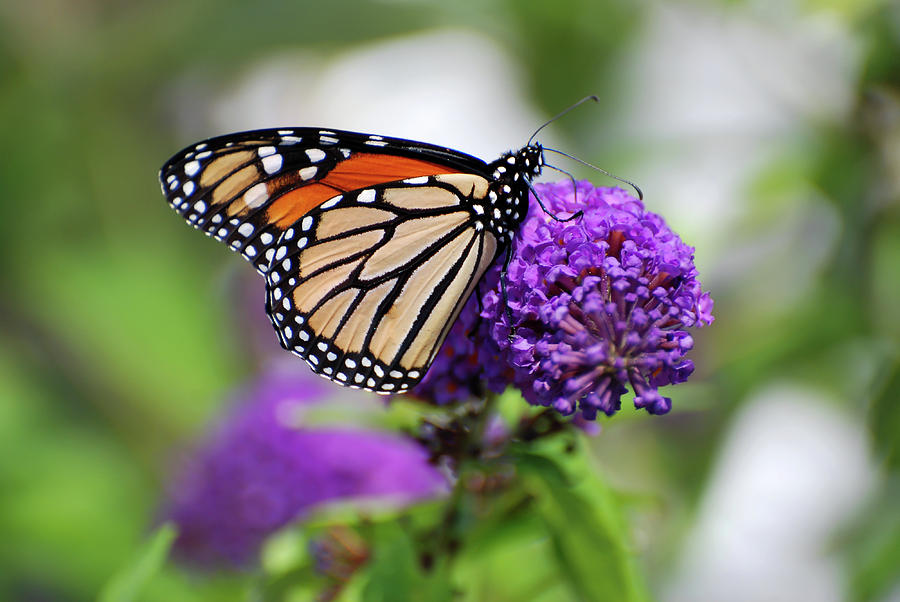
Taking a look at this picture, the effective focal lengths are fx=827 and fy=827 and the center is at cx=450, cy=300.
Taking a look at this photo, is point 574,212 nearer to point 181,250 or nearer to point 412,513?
point 412,513

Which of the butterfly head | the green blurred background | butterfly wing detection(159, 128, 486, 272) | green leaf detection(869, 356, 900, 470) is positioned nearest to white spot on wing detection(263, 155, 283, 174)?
butterfly wing detection(159, 128, 486, 272)

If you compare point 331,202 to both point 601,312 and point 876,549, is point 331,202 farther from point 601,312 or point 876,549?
point 876,549

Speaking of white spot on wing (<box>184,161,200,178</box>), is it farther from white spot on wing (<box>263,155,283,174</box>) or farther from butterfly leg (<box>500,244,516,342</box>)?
butterfly leg (<box>500,244,516,342</box>)

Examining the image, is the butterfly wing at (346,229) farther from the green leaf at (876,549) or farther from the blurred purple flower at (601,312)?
the green leaf at (876,549)

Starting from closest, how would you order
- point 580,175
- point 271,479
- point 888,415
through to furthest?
1. point 888,415
2. point 271,479
3. point 580,175

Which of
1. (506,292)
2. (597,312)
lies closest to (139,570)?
(506,292)

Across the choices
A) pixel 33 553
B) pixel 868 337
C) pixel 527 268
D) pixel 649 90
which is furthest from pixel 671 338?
pixel 649 90

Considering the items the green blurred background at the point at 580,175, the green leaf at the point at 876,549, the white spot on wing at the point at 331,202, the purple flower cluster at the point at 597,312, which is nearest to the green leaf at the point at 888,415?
the green blurred background at the point at 580,175
